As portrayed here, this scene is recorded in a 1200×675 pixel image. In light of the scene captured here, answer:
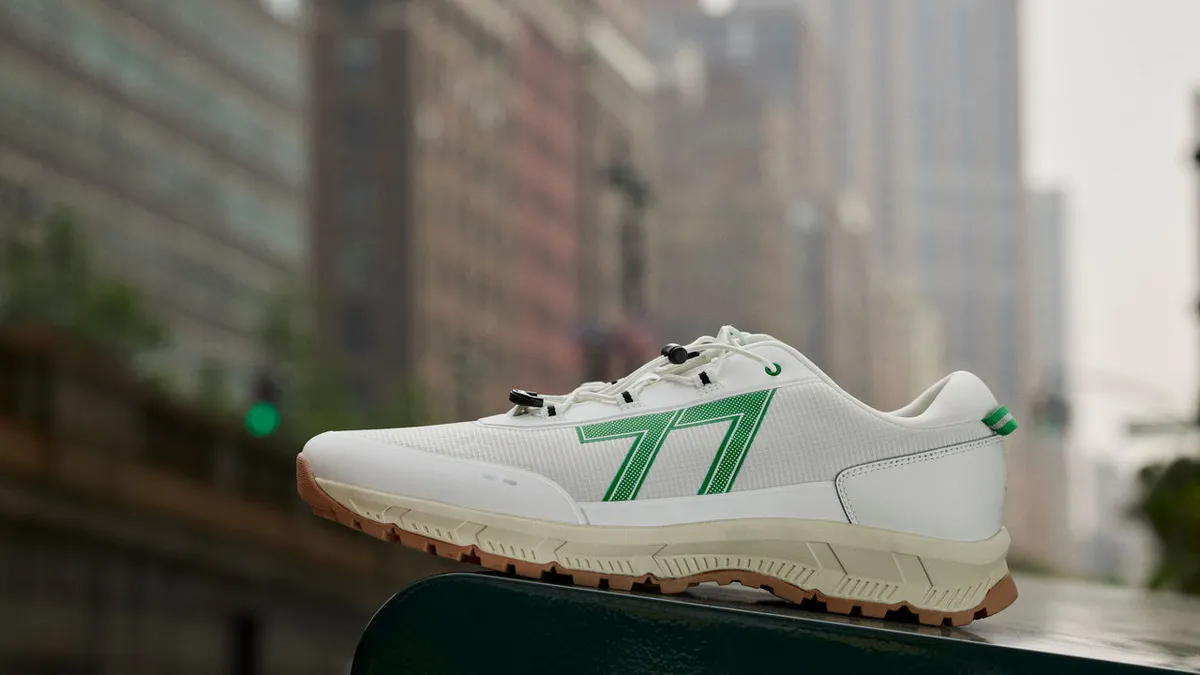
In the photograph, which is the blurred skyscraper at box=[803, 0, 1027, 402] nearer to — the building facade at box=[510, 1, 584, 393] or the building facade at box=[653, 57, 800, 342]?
the building facade at box=[653, 57, 800, 342]

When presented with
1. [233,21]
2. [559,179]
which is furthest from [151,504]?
[559,179]

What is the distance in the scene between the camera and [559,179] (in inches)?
3492

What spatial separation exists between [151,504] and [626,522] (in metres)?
20.3

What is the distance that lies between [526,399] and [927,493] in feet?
1.96

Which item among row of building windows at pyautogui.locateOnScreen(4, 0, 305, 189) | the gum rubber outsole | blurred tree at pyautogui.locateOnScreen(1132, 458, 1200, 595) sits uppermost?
row of building windows at pyautogui.locateOnScreen(4, 0, 305, 189)

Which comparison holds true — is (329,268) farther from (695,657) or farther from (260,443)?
(695,657)

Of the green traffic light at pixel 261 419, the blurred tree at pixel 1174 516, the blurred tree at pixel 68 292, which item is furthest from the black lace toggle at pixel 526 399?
the blurred tree at pixel 68 292

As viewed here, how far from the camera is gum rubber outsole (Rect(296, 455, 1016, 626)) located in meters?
1.76

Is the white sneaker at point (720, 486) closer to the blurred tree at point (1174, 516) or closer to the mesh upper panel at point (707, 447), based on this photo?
the mesh upper panel at point (707, 447)

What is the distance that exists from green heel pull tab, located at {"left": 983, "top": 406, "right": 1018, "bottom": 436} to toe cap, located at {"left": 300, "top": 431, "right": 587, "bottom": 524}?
2.04 feet

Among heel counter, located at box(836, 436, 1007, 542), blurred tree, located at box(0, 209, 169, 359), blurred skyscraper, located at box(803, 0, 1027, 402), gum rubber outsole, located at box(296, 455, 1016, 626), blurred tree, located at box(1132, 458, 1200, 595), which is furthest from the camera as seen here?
blurred skyscraper, located at box(803, 0, 1027, 402)

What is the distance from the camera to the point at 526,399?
6.21 ft

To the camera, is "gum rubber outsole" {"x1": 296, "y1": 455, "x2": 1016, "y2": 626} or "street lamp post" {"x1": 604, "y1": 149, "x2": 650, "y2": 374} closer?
"gum rubber outsole" {"x1": 296, "y1": 455, "x2": 1016, "y2": 626}

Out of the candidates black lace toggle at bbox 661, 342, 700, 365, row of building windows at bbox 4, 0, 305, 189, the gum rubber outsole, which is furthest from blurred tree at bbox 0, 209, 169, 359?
black lace toggle at bbox 661, 342, 700, 365
